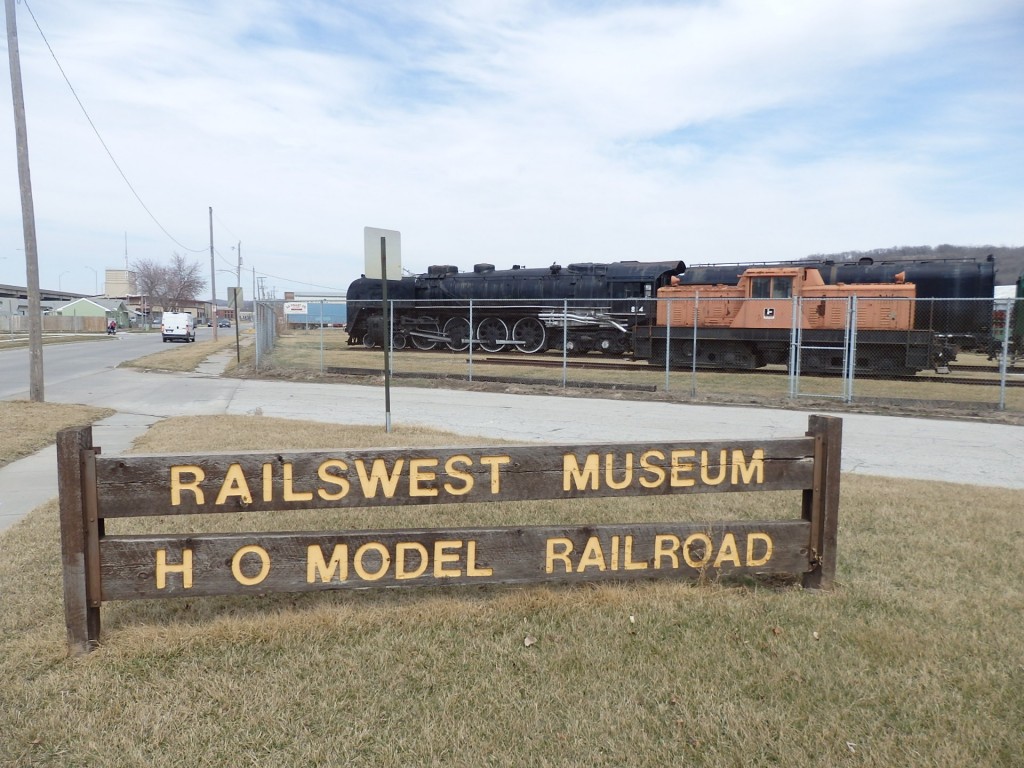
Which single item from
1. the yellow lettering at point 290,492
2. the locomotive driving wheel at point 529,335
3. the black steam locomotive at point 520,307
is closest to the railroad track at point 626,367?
the black steam locomotive at point 520,307

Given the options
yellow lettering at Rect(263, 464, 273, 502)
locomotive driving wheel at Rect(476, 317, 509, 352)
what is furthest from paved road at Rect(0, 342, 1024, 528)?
locomotive driving wheel at Rect(476, 317, 509, 352)

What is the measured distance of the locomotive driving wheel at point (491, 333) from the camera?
29.4 metres

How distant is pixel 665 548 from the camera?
13.9ft

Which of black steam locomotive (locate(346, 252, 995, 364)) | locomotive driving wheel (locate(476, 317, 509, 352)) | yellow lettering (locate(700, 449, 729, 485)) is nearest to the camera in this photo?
yellow lettering (locate(700, 449, 729, 485))

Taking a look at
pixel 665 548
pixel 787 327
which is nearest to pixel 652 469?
pixel 665 548

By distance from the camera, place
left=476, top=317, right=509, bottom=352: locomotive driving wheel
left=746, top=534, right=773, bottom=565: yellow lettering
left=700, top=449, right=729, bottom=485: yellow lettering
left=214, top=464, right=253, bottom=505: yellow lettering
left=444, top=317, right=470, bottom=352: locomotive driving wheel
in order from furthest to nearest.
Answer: left=444, top=317, right=470, bottom=352: locomotive driving wheel → left=476, top=317, right=509, bottom=352: locomotive driving wheel → left=746, top=534, right=773, bottom=565: yellow lettering → left=700, top=449, right=729, bottom=485: yellow lettering → left=214, top=464, right=253, bottom=505: yellow lettering

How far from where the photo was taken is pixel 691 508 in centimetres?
621

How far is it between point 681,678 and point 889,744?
85 centimetres

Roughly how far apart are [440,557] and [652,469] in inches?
48.6

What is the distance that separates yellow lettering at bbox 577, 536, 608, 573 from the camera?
4.11 metres

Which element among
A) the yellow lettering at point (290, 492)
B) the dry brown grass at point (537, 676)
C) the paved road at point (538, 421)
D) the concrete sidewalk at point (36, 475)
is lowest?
the paved road at point (538, 421)

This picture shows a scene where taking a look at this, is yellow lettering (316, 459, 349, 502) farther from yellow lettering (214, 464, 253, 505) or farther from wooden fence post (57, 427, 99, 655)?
wooden fence post (57, 427, 99, 655)

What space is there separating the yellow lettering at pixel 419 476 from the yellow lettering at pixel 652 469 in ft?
3.74

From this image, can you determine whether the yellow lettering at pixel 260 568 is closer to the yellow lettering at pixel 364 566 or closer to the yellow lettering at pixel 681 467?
the yellow lettering at pixel 364 566
